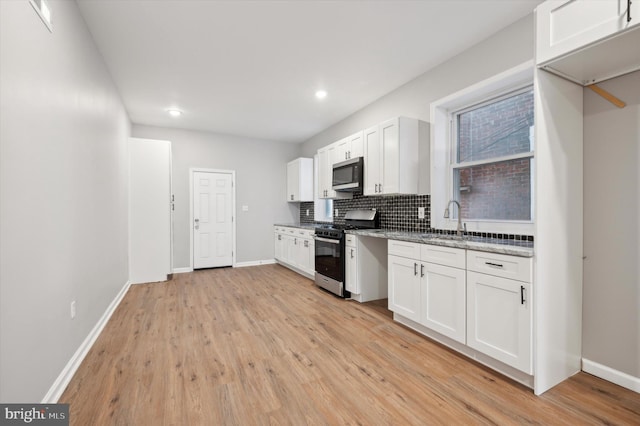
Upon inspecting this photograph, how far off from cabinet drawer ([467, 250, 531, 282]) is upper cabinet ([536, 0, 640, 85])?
49.0 inches

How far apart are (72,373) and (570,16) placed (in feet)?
12.8

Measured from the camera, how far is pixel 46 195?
174cm

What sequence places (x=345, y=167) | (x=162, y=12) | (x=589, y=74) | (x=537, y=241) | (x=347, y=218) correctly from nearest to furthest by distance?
(x=537, y=241), (x=589, y=74), (x=162, y=12), (x=345, y=167), (x=347, y=218)

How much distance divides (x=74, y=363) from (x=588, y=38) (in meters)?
3.86

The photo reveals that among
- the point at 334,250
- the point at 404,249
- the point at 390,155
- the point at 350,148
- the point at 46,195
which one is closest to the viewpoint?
the point at 46,195

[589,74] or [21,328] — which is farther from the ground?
[589,74]

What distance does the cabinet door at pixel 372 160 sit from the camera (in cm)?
371

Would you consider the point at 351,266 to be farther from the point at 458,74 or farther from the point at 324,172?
the point at 458,74

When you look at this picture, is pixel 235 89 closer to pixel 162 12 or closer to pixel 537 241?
pixel 162 12

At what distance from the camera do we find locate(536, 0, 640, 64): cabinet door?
1521mm

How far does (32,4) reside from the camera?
5.16ft

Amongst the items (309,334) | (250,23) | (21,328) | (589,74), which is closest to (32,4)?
(250,23)

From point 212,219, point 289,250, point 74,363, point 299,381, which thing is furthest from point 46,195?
point 212,219
